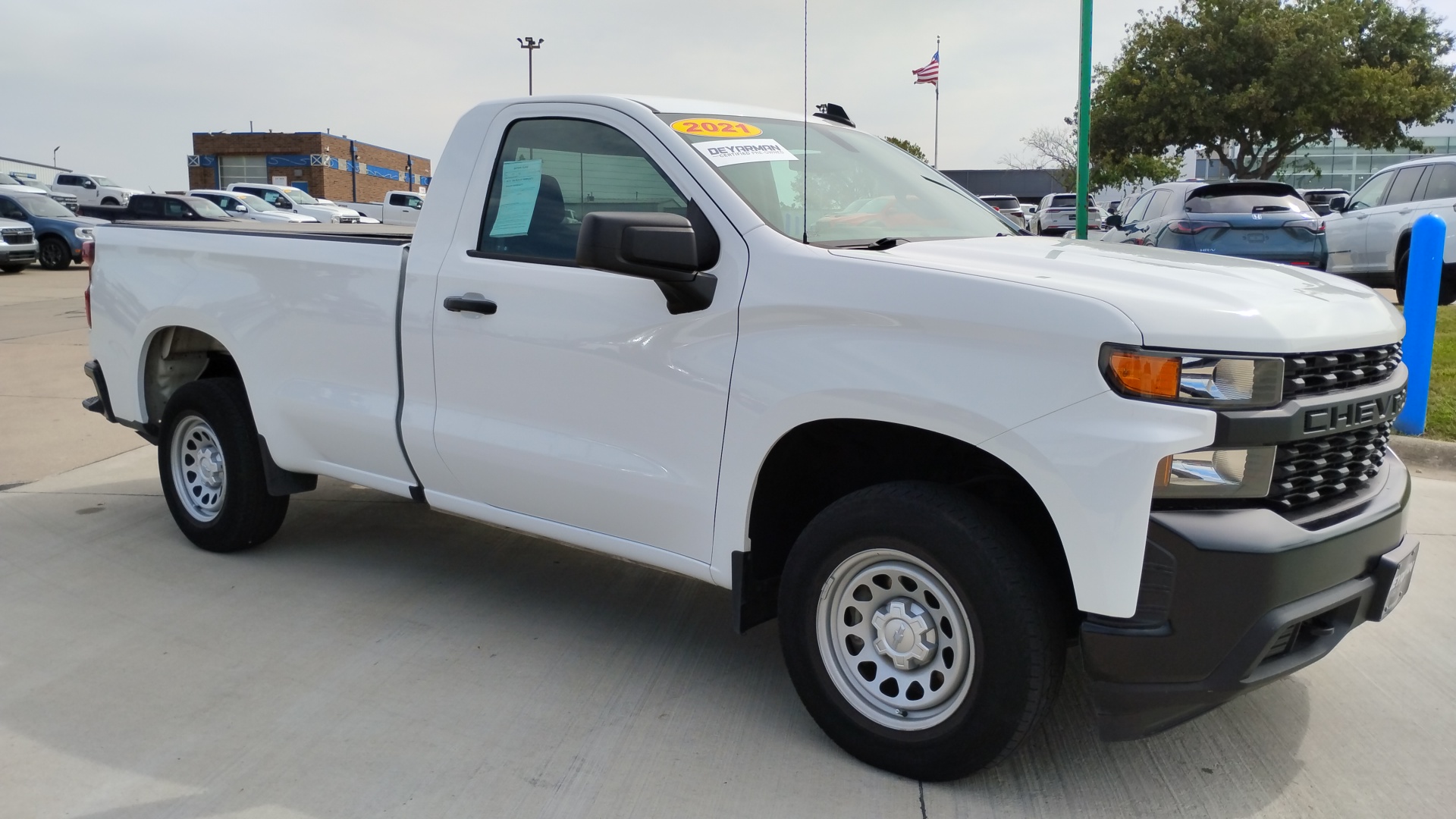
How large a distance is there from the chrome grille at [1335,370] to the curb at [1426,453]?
4.25m

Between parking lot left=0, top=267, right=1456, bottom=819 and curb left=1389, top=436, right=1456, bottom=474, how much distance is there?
61.5 inches

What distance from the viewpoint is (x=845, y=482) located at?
11.8 feet

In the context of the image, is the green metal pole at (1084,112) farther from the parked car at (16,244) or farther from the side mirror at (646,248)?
the parked car at (16,244)

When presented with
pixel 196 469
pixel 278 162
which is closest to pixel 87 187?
pixel 278 162

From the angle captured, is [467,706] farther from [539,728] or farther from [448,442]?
[448,442]

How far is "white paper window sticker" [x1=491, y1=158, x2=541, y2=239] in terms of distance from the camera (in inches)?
156

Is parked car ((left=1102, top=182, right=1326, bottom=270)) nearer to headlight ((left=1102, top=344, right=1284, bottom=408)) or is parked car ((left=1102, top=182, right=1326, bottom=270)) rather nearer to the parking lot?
the parking lot

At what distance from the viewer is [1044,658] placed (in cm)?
282

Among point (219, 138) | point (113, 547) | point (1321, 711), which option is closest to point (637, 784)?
point (1321, 711)

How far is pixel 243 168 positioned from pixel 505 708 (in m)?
70.1

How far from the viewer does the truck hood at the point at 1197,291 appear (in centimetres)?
264

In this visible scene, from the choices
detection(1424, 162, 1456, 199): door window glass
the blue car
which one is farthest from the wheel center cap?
the blue car

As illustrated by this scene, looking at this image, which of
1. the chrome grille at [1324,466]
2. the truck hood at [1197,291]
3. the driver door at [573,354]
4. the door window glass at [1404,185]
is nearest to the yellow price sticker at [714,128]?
the driver door at [573,354]

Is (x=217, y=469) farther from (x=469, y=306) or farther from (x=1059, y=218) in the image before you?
(x=1059, y=218)
